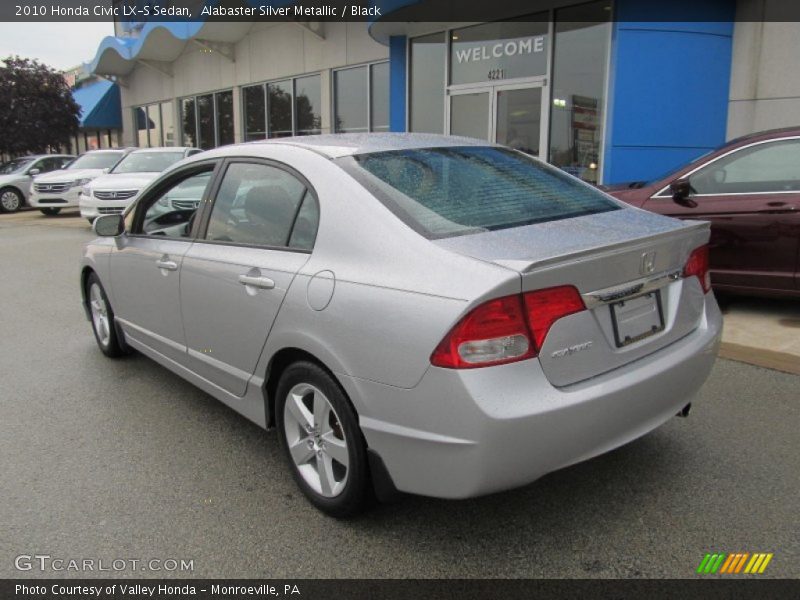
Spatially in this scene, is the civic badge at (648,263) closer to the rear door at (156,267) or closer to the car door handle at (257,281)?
the car door handle at (257,281)

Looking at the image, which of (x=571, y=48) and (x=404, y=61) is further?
(x=404, y=61)

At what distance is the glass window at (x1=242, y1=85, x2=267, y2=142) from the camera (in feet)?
62.5

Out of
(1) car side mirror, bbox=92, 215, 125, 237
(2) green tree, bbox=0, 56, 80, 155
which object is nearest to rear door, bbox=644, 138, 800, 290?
(1) car side mirror, bbox=92, 215, 125, 237

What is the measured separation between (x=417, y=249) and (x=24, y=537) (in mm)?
2054

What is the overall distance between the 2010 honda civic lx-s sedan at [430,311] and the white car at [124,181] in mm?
9813

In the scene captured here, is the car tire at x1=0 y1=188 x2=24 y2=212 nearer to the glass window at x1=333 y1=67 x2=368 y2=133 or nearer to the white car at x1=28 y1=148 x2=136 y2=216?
the white car at x1=28 y1=148 x2=136 y2=216

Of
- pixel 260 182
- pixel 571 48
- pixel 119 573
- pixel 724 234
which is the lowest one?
pixel 119 573

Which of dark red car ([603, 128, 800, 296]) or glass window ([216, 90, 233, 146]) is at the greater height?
glass window ([216, 90, 233, 146])

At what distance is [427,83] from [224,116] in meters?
10.6

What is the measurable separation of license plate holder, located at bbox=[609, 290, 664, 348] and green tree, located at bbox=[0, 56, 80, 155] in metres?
30.9

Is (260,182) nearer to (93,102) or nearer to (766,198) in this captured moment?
(766,198)

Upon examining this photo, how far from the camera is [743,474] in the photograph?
3152 millimetres

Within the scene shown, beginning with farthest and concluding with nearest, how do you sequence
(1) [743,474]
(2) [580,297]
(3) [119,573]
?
(1) [743,474], (3) [119,573], (2) [580,297]

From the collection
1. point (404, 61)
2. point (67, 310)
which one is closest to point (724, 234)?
point (67, 310)
